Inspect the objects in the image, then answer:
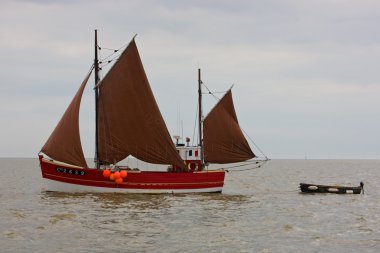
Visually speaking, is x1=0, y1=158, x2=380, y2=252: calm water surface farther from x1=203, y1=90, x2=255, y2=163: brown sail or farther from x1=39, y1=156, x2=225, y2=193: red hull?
x1=203, y1=90, x2=255, y2=163: brown sail

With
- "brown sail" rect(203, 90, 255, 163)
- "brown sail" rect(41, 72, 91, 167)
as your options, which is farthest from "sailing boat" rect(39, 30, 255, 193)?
"brown sail" rect(203, 90, 255, 163)

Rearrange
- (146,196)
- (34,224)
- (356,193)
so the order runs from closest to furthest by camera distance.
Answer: (34,224) < (146,196) < (356,193)

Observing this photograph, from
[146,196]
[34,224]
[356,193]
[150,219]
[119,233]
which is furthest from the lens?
[356,193]

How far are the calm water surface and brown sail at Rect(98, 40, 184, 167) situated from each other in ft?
13.7

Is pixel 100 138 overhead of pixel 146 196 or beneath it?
overhead

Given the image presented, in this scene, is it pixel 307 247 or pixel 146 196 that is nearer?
pixel 307 247

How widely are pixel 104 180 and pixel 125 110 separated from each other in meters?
5.86

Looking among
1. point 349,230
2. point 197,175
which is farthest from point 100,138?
point 349,230

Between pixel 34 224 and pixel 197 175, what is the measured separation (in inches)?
700

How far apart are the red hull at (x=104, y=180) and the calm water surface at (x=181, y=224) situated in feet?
2.10

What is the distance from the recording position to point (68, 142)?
39.0m

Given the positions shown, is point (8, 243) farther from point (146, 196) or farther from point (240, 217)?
point (146, 196)

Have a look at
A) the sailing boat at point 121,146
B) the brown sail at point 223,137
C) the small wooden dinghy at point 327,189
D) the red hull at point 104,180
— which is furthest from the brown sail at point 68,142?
the small wooden dinghy at point 327,189

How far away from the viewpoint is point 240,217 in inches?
1230
